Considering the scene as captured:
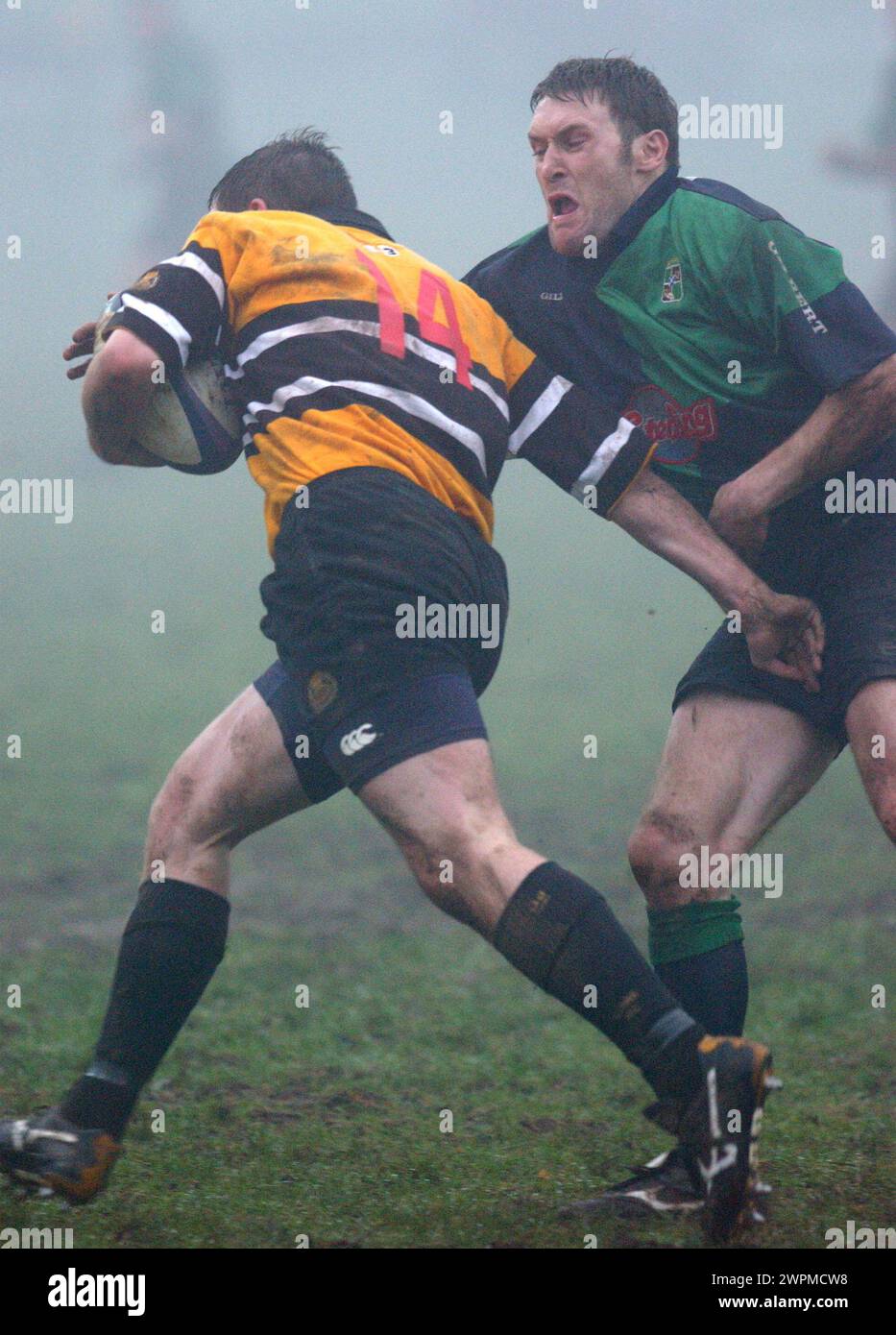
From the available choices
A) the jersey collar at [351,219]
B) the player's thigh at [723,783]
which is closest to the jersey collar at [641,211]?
the jersey collar at [351,219]

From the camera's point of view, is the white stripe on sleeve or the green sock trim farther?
the green sock trim

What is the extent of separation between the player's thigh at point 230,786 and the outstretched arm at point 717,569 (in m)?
0.85

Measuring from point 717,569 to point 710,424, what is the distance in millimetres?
346

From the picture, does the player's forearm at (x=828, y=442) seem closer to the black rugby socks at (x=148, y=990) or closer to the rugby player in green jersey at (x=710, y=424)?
the rugby player in green jersey at (x=710, y=424)

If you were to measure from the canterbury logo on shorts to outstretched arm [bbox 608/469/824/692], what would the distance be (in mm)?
885

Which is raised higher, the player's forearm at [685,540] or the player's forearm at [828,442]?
the player's forearm at [828,442]

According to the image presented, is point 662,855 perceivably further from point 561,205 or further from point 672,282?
point 561,205

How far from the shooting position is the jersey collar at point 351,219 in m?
3.35

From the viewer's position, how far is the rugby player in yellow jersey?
2.73 m
